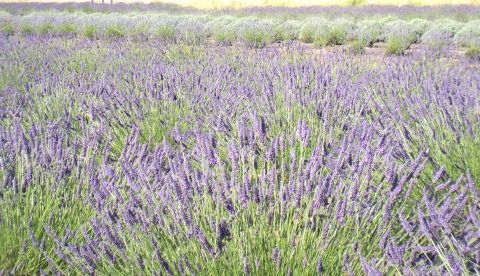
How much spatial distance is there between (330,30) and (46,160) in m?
8.60

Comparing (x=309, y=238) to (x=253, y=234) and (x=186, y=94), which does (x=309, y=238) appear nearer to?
(x=253, y=234)

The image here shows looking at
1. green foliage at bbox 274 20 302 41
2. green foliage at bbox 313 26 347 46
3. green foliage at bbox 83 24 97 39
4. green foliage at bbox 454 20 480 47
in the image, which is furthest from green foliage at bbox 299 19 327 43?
green foliage at bbox 83 24 97 39

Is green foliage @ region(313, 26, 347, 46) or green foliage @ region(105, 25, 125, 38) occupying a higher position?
green foliage @ region(313, 26, 347, 46)

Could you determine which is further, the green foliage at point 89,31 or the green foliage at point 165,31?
the green foliage at point 89,31

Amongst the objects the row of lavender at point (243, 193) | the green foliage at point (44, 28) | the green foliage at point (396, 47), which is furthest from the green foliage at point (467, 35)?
the green foliage at point (44, 28)

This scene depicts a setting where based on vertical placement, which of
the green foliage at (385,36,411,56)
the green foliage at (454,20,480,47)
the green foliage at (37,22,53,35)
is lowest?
the green foliage at (37,22,53,35)

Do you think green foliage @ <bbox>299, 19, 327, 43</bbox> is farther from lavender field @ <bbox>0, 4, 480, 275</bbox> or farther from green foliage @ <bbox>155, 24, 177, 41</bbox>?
lavender field @ <bbox>0, 4, 480, 275</bbox>

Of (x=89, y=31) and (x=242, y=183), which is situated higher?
(x=242, y=183)

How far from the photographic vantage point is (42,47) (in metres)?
6.51

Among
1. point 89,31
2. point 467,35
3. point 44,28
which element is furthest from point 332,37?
point 44,28

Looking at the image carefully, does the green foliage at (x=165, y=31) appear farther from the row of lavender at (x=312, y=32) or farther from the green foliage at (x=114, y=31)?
the green foliage at (x=114, y=31)

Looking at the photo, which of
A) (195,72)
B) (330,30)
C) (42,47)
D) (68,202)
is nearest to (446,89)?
(195,72)

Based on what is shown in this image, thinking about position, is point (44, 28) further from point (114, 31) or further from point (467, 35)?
point (467, 35)

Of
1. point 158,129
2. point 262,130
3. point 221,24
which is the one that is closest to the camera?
point 262,130
